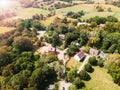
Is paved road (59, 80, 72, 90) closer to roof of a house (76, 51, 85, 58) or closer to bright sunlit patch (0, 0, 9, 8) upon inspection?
roof of a house (76, 51, 85, 58)

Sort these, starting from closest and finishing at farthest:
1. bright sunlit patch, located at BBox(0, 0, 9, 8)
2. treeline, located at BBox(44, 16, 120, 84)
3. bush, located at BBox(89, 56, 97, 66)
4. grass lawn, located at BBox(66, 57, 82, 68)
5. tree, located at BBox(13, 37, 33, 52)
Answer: bush, located at BBox(89, 56, 97, 66) → grass lawn, located at BBox(66, 57, 82, 68) → treeline, located at BBox(44, 16, 120, 84) → tree, located at BBox(13, 37, 33, 52) → bright sunlit patch, located at BBox(0, 0, 9, 8)

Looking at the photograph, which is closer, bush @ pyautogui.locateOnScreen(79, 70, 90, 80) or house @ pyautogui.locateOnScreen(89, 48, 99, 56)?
bush @ pyautogui.locateOnScreen(79, 70, 90, 80)

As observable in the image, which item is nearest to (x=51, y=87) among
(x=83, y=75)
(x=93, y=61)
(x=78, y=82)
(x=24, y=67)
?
(x=78, y=82)

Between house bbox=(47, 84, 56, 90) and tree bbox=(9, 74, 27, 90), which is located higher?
tree bbox=(9, 74, 27, 90)

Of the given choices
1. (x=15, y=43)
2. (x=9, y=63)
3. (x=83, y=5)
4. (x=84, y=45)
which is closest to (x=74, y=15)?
(x=83, y=5)

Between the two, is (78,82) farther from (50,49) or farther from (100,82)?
(50,49)

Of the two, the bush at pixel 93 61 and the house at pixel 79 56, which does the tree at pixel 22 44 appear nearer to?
the house at pixel 79 56

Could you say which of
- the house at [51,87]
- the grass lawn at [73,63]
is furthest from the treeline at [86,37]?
the house at [51,87]

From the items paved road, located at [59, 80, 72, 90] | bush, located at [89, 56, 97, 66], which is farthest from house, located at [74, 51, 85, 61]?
paved road, located at [59, 80, 72, 90]
